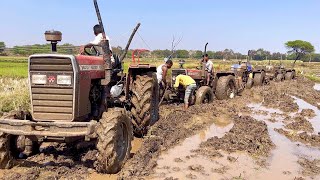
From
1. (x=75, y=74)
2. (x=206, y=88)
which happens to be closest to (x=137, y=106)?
(x=75, y=74)

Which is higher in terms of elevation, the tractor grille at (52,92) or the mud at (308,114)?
the tractor grille at (52,92)

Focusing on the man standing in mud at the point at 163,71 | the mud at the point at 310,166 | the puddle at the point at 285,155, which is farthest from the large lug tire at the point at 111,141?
the man standing in mud at the point at 163,71

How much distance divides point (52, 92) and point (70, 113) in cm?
39

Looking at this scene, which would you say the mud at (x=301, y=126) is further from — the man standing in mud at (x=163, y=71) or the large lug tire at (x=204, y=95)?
the man standing in mud at (x=163, y=71)

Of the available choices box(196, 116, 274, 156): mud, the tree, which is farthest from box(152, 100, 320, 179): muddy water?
the tree

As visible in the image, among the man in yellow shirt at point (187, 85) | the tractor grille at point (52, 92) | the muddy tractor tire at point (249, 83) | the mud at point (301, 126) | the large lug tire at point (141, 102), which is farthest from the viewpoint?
the muddy tractor tire at point (249, 83)

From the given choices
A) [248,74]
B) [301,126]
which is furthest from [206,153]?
[248,74]

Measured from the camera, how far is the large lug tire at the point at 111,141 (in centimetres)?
461

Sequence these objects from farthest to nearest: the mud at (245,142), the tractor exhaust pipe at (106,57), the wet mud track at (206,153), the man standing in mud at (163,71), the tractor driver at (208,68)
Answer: the tractor driver at (208,68) < the man standing in mud at (163,71) < the mud at (245,142) < the tractor exhaust pipe at (106,57) < the wet mud track at (206,153)

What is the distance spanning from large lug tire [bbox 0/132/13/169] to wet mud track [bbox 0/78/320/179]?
3.9 inches

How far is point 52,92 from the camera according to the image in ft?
16.3

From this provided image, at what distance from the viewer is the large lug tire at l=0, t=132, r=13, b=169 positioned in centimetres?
489

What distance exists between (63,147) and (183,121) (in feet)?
11.4

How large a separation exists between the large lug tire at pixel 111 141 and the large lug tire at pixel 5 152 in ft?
4.34
